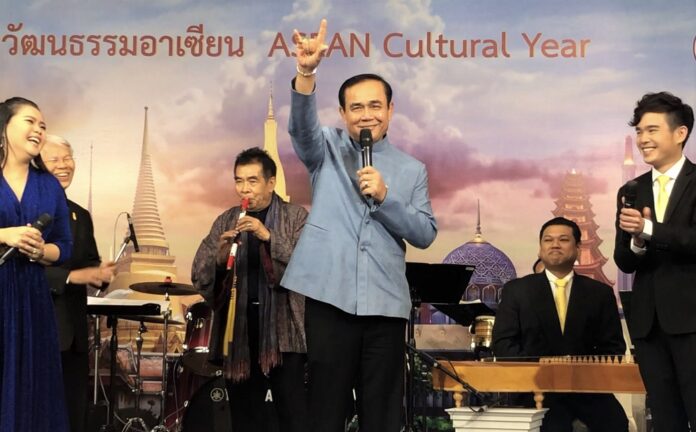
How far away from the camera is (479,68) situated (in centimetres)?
732

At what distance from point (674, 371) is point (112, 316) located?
336cm

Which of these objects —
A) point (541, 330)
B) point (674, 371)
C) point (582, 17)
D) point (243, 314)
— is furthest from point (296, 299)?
point (582, 17)

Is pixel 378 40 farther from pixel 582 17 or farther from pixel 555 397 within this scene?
pixel 555 397

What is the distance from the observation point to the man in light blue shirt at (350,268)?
3180mm

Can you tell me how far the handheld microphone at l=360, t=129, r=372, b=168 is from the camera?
3168 mm

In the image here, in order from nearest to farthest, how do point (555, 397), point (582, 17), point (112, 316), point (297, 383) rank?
point (297, 383) < point (555, 397) < point (112, 316) < point (582, 17)

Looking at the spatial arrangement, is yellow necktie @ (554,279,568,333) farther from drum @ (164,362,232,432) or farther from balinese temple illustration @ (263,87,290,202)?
balinese temple illustration @ (263,87,290,202)

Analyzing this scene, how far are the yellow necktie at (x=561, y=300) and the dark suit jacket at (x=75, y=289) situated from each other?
2362 millimetres

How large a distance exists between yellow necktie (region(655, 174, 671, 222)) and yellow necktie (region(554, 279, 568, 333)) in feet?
5.62

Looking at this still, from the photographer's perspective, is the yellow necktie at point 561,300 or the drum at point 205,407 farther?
the drum at point 205,407

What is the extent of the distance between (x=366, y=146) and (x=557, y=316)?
2.68 meters

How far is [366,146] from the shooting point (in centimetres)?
319

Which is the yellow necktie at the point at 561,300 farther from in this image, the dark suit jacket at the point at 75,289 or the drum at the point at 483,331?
the dark suit jacket at the point at 75,289

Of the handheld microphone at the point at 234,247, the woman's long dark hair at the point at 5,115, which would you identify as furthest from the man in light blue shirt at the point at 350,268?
the handheld microphone at the point at 234,247
